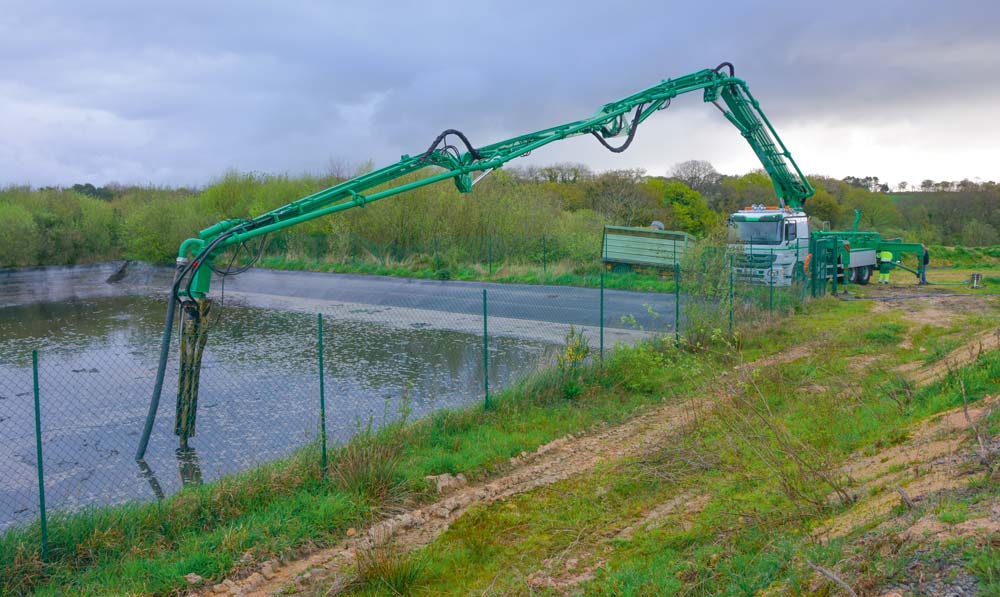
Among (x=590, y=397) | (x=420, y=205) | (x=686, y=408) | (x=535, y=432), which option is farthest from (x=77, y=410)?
(x=420, y=205)

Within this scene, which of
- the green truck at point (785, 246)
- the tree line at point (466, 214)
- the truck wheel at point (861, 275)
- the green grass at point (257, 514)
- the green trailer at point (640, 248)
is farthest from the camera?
the tree line at point (466, 214)

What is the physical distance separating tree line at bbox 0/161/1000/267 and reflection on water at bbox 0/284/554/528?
14.7m

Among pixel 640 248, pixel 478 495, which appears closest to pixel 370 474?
pixel 478 495

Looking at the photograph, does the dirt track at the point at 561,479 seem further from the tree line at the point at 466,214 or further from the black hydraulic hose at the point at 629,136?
the tree line at the point at 466,214

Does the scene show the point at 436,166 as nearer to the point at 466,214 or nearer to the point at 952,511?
the point at 952,511

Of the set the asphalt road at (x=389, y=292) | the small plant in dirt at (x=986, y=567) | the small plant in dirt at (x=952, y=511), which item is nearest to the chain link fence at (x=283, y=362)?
the asphalt road at (x=389, y=292)

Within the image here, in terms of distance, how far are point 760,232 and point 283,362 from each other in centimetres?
1581

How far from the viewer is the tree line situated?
3441 cm

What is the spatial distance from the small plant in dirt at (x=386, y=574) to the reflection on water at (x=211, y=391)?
6.57 ft

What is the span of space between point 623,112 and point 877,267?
19.8 metres

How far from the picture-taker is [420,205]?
35.4 m

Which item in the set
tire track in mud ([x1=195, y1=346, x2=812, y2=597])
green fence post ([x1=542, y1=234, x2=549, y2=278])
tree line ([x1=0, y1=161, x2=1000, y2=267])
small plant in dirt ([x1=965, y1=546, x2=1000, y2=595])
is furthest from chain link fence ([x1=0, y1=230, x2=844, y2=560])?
tree line ([x1=0, y1=161, x2=1000, y2=267])

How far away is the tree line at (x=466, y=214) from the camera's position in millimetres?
34406

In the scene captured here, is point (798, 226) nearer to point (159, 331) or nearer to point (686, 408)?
point (686, 408)
